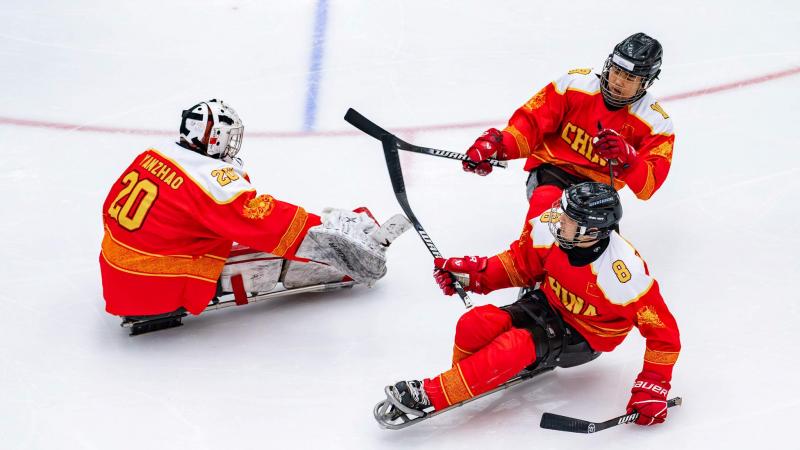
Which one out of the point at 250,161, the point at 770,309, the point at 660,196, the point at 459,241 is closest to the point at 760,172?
the point at 660,196

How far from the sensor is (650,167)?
3787 mm

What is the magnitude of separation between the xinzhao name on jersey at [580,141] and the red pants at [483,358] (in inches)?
41.6

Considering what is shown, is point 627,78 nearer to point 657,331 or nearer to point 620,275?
point 620,275

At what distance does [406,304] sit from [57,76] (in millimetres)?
2727

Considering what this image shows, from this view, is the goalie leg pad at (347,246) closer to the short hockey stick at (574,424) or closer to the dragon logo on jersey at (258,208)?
the dragon logo on jersey at (258,208)

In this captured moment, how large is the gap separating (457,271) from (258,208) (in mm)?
684

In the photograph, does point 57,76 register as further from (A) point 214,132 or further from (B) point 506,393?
(B) point 506,393

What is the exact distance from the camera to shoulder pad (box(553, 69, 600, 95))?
400 cm

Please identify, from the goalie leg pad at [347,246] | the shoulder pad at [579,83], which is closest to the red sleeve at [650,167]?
the shoulder pad at [579,83]

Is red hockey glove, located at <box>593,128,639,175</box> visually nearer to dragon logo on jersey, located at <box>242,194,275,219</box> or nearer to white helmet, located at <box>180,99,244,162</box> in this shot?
dragon logo on jersey, located at <box>242,194,275,219</box>

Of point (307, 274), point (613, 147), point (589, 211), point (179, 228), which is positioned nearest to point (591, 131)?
point (613, 147)

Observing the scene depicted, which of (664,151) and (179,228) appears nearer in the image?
(179,228)

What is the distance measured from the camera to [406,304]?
12.7ft

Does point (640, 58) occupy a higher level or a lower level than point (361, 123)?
higher
